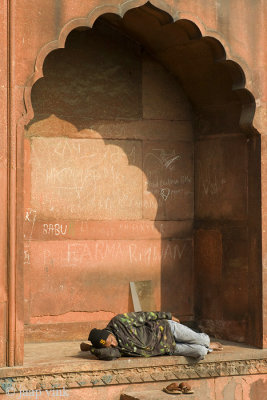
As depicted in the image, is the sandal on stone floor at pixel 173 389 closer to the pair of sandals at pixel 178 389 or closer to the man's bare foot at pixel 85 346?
the pair of sandals at pixel 178 389

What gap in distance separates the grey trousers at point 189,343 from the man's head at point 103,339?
70cm

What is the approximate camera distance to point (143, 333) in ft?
27.0

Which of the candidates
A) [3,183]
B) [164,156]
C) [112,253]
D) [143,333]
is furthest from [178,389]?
[164,156]

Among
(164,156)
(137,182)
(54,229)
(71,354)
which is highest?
(164,156)

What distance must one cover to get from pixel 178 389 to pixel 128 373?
0.50 meters

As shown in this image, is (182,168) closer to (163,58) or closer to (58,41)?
(163,58)

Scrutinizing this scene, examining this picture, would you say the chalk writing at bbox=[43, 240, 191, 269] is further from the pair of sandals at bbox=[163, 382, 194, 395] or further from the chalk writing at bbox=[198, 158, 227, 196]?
the pair of sandals at bbox=[163, 382, 194, 395]

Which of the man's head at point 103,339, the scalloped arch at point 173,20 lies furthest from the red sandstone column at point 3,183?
the man's head at point 103,339

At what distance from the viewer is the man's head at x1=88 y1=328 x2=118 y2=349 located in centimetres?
791

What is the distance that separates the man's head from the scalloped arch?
212cm

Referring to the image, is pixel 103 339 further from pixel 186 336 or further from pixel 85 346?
pixel 186 336

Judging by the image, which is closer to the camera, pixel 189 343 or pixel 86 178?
pixel 189 343

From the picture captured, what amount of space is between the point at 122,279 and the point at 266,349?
6.04 feet

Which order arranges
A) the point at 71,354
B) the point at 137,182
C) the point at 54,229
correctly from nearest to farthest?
the point at 71,354
the point at 54,229
the point at 137,182
